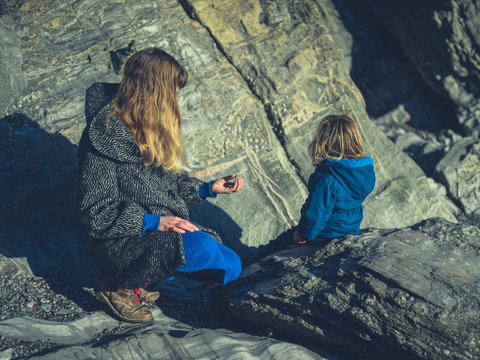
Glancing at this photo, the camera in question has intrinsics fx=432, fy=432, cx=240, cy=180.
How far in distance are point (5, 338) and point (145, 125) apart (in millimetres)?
1563

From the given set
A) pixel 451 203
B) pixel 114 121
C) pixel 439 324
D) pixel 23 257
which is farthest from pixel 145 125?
pixel 451 203

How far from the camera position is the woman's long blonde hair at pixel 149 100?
2785 millimetres

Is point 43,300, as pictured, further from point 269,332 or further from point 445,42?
point 445,42

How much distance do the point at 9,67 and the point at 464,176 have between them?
4989 millimetres

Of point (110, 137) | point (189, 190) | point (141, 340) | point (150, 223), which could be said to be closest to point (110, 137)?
point (110, 137)

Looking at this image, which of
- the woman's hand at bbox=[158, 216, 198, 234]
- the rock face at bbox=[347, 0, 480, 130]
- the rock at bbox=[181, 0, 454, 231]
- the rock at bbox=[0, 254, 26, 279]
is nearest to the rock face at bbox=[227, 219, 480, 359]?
the woman's hand at bbox=[158, 216, 198, 234]

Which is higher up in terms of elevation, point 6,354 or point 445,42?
point 445,42

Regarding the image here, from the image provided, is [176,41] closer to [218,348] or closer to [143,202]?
[143,202]

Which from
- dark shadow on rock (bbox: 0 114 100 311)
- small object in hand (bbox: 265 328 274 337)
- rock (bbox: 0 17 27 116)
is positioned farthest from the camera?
rock (bbox: 0 17 27 116)

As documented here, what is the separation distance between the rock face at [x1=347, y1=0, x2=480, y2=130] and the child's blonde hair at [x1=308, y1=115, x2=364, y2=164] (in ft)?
10.4

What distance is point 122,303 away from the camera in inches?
119

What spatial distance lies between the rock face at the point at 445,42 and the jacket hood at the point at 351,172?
10.6 ft

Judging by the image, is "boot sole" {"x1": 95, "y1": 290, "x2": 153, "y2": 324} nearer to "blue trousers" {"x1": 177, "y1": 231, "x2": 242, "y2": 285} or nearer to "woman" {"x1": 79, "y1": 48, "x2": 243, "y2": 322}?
"woman" {"x1": 79, "y1": 48, "x2": 243, "y2": 322}

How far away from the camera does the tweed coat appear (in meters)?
2.67
